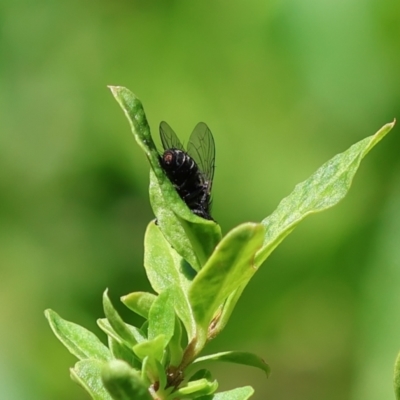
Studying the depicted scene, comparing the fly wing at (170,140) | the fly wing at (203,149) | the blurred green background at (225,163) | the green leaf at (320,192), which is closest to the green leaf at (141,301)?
the green leaf at (320,192)

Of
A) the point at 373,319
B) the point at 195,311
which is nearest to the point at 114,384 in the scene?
the point at 195,311

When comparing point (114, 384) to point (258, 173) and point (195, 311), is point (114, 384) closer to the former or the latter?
point (195, 311)

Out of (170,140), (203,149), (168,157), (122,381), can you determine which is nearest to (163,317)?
(122,381)

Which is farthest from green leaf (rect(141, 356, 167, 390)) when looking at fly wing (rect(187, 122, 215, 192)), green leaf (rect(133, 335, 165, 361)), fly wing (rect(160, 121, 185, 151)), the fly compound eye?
fly wing (rect(187, 122, 215, 192))

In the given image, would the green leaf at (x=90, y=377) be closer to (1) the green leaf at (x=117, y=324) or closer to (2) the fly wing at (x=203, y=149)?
(1) the green leaf at (x=117, y=324)

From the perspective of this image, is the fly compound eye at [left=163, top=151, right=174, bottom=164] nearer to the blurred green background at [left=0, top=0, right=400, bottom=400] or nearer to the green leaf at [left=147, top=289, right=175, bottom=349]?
the green leaf at [left=147, top=289, right=175, bottom=349]

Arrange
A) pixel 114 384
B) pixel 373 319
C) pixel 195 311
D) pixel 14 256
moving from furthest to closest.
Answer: pixel 14 256, pixel 373 319, pixel 195 311, pixel 114 384

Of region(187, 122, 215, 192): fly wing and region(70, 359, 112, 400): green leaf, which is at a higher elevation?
region(187, 122, 215, 192): fly wing
